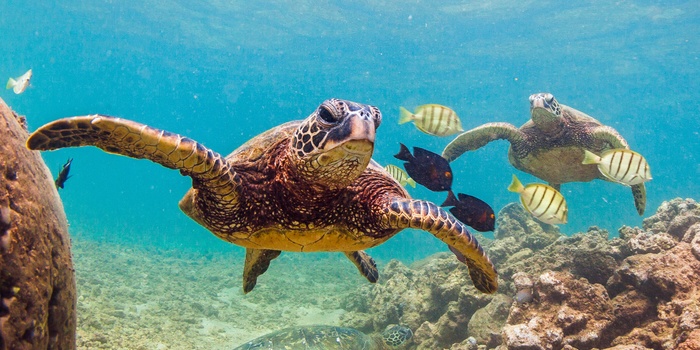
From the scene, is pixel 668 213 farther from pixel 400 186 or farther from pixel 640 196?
pixel 400 186

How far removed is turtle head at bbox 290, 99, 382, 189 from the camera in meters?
2.54

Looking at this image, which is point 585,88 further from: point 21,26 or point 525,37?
point 21,26

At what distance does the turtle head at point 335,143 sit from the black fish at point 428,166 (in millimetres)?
1384

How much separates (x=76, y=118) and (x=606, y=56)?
4169 centimetres

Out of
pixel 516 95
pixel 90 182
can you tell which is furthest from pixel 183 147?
pixel 90 182

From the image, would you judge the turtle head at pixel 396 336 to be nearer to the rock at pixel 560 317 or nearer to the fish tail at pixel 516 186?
the rock at pixel 560 317

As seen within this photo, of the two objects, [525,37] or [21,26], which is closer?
[525,37]

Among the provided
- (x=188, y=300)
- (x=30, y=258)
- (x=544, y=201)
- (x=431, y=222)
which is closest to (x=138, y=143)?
(x=30, y=258)

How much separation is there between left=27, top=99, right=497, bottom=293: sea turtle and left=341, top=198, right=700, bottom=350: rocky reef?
927 millimetres

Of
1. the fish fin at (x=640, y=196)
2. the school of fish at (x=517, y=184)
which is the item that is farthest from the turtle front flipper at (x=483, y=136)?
the school of fish at (x=517, y=184)

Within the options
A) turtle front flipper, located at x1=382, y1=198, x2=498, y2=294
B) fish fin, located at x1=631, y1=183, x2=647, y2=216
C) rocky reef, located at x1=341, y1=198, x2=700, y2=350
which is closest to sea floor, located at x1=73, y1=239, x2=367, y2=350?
rocky reef, located at x1=341, y1=198, x2=700, y2=350

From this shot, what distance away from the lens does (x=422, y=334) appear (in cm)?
677

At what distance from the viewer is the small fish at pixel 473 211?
4161 mm

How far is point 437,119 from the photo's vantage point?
6230 millimetres
